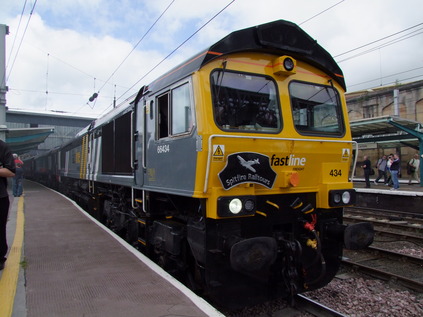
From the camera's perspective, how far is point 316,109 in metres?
4.84

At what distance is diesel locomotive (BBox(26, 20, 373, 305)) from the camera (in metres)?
3.77

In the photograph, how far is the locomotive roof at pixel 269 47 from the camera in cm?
394

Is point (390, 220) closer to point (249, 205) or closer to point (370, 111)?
point (249, 205)

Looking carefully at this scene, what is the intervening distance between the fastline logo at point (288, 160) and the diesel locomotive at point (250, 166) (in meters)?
0.02

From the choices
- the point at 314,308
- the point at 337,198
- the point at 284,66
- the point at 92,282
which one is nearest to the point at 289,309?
the point at 314,308

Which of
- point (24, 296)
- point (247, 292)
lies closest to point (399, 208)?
point (247, 292)

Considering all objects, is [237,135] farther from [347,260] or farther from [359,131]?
[359,131]

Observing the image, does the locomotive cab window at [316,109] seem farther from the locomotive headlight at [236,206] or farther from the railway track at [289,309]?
the railway track at [289,309]

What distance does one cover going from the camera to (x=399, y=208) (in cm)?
1181

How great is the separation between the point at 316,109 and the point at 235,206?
2.07 m

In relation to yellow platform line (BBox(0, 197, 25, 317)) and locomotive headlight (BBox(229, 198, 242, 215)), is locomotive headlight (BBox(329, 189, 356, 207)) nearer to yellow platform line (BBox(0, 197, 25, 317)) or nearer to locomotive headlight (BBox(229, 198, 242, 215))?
locomotive headlight (BBox(229, 198, 242, 215))

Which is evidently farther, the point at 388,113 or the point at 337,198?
the point at 388,113

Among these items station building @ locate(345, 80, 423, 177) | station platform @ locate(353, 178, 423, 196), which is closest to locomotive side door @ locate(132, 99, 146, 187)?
station platform @ locate(353, 178, 423, 196)

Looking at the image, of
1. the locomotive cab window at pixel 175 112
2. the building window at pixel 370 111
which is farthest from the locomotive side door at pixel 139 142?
the building window at pixel 370 111
